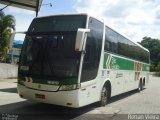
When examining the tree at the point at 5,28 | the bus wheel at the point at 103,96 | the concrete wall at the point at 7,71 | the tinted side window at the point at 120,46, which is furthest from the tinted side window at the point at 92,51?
the tree at the point at 5,28

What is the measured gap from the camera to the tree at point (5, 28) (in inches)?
1225

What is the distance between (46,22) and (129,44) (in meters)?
7.11

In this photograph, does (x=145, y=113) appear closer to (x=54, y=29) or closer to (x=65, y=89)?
(x=65, y=89)

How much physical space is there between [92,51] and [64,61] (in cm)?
133

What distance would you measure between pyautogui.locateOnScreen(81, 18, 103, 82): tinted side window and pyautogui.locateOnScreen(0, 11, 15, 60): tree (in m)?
21.0

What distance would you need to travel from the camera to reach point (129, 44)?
16766 millimetres

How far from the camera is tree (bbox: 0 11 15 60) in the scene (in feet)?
102

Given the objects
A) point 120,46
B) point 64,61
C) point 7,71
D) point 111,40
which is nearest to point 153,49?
point 7,71

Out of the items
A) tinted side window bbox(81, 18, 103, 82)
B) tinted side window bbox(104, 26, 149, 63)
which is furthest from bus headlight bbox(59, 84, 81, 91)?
tinted side window bbox(104, 26, 149, 63)

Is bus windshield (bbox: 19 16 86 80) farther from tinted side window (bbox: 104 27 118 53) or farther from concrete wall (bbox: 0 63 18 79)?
concrete wall (bbox: 0 63 18 79)

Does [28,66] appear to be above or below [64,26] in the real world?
below

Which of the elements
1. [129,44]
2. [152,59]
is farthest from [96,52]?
[152,59]

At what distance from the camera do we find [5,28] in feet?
107

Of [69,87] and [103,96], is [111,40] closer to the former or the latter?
[103,96]
